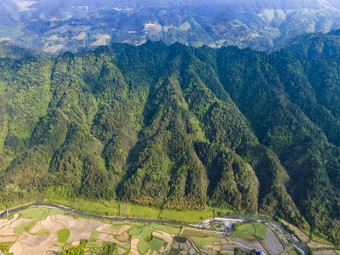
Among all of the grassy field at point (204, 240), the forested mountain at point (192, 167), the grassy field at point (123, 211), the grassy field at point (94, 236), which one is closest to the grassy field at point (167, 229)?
the grassy field at point (123, 211)

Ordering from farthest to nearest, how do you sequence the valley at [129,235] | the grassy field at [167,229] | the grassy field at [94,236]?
the grassy field at [167,229] < the grassy field at [94,236] < the valley at [129,235]

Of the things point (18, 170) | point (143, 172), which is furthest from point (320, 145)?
point (18, 170)

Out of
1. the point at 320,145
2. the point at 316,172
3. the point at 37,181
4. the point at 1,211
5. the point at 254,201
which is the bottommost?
the point at 1,211

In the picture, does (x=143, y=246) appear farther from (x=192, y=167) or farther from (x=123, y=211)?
(x=192, y=167)

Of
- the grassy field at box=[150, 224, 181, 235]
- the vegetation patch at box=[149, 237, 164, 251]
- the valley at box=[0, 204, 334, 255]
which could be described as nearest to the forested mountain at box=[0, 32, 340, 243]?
the valley at box=[0, 204, 334, 255]

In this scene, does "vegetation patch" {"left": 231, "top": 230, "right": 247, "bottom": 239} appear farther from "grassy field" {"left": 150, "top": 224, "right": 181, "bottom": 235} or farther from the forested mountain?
"grassy field" {"left": 150, "top": 224, "right": 181, "bottom": 235}

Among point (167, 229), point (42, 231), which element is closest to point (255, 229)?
point (167, 229)

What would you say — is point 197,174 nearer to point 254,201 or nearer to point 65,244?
point 254,201

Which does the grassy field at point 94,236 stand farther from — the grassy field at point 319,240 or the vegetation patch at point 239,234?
the grassy field at point 319,240
